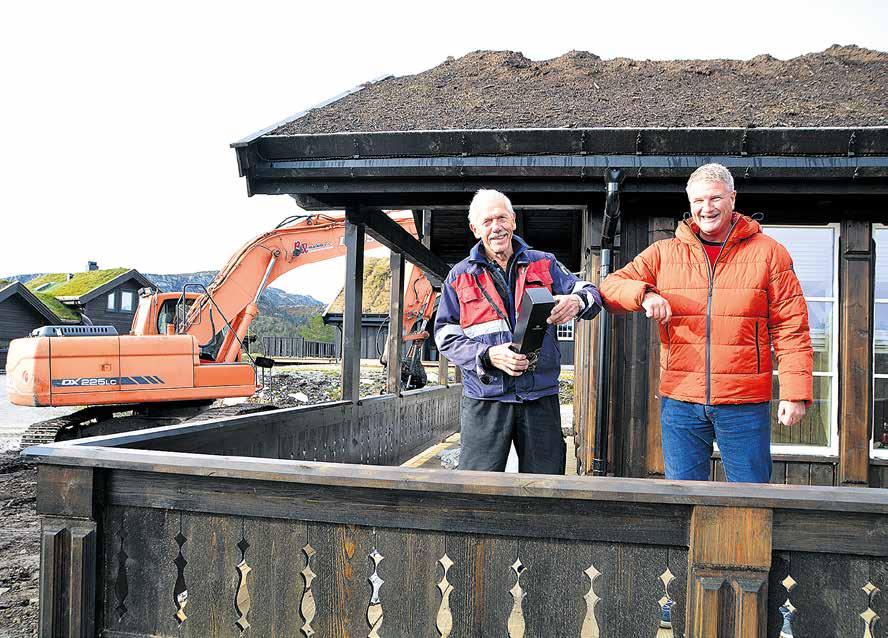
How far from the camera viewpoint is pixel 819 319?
4426mm

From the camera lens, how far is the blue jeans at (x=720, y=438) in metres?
2.35

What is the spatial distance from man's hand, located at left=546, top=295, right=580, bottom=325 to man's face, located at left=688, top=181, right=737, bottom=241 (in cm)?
53

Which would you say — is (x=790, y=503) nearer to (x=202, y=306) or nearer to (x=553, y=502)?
(x=553, y=502)

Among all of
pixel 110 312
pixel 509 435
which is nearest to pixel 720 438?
pixel 509 435

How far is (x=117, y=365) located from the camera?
8.00m

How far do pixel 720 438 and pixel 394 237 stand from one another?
13.3ft

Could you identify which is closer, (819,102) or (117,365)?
(819,102)

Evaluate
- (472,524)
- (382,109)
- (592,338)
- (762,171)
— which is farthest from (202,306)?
(472,524)

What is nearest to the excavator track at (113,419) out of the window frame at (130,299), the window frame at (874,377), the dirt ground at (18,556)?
the dirt ground at (18,556)

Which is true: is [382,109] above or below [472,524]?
above

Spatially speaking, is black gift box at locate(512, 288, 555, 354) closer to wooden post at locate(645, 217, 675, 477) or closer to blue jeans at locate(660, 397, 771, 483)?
blue jeans at locate(660, 397, 771, 483)

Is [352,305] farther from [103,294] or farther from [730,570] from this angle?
[103,294]

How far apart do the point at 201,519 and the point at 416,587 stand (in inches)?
28.4

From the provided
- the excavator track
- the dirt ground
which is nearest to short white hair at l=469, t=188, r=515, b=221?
the dirt ground
